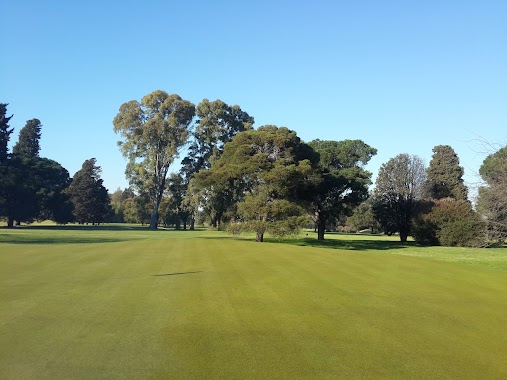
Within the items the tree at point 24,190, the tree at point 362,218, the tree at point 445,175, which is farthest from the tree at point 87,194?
the tree at point 445,175

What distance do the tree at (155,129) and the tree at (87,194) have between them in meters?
31.2

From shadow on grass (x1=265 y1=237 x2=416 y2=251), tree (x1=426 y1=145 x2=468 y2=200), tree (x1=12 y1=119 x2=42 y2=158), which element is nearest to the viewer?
shadow on grass (x1=265 y1=237 x2=416 y2=251)

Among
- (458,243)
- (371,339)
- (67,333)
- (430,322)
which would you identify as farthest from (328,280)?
(458,243)

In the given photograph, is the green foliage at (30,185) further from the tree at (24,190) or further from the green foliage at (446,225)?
the green foliage at (446,225)

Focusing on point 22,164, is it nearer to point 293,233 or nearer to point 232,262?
point 293,233

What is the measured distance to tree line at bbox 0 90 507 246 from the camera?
4622 centimetres

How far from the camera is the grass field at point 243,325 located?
7.13 metres

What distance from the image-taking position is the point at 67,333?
8.84 m

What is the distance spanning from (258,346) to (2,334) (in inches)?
213

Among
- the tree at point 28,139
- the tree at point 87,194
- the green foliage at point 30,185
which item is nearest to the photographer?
→ the green foliage at point 30,185

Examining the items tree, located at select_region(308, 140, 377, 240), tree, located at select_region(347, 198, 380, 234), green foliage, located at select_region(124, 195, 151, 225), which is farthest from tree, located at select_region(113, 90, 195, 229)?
tree, located at select_region(347, 198, 380, 234)

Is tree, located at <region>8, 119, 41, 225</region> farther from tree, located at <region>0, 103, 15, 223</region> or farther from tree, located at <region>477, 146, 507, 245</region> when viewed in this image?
tree, located at <region>477, 146, 507, 245</region>

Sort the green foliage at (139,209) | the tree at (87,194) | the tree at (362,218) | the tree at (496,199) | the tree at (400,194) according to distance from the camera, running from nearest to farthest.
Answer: the tree at (496,199) < the tree at (400,194) < the green foliage at (139,209) < the tree at (87,194) < the tree at (362,218)

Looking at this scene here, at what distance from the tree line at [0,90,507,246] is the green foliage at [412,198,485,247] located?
0.45ft
